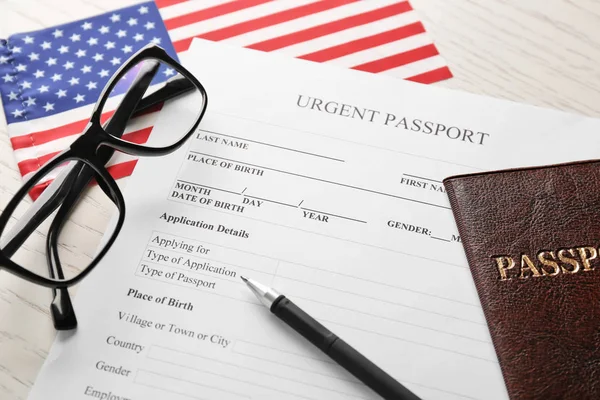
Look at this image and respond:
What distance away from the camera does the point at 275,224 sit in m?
0.62

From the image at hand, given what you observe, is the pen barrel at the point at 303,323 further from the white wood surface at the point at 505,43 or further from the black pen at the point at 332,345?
the white wood surface at the point at 505,43

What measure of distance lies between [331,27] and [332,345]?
41cm

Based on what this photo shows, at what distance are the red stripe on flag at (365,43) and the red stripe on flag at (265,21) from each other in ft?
0.22

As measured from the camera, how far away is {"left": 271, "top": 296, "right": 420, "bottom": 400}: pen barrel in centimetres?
53

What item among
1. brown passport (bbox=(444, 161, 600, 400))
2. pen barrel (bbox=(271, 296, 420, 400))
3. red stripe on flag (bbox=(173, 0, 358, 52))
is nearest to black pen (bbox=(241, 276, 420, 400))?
pen barrel (bbox=(271, 296, 420, 400))

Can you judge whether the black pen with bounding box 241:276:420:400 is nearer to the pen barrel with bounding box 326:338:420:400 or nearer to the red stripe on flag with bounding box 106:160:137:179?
the pen barrel with bounding box 326:338:420:400

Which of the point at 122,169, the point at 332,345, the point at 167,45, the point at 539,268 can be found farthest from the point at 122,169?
the point at 539,268

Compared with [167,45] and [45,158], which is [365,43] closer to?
[167,45]

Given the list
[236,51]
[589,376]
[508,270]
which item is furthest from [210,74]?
[589,376]

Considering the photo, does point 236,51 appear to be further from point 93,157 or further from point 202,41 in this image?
point 93,157

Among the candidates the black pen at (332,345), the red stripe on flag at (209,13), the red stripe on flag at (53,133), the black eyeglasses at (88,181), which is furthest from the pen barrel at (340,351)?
the red stripe on flag at (209,13)

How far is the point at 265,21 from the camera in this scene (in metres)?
0.78

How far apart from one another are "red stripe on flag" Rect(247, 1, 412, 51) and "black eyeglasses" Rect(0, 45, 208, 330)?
0.12 meters

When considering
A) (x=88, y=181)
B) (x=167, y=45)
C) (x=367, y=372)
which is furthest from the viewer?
(x=167, y=45)
